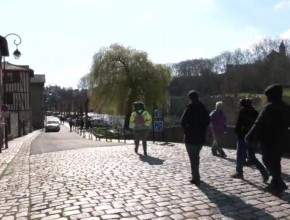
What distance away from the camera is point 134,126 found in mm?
14969

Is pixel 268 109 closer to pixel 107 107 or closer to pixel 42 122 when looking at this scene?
pixel 107 107

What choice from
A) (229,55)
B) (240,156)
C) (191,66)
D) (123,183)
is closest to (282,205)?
(240,156)

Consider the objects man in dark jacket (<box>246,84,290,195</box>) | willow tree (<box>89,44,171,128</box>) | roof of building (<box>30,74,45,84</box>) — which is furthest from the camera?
roof of building (<box>30,74,45,84</box>)

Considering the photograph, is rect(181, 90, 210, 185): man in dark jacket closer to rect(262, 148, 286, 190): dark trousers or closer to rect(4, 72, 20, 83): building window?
rect(262, 148, 286, 190): dark trousers

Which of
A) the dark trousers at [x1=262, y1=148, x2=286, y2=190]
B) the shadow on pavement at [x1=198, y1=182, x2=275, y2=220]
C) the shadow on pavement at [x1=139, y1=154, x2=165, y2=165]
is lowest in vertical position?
the shadow on pavement at [x1=139, y1=154, x2=165, y2=165]

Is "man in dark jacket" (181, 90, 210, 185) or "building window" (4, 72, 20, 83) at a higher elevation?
"building window" (4, 72, 20, 83)

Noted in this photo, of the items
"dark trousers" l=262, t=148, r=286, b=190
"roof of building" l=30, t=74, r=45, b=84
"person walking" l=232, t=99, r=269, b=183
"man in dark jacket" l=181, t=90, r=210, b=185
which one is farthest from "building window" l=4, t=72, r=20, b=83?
"dark trousers" l=262, t=148, r=286, b=190

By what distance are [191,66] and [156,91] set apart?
68.8 metres

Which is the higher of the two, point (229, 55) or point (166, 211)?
point (229, 55)

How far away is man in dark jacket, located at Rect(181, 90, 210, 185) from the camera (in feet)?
27.5

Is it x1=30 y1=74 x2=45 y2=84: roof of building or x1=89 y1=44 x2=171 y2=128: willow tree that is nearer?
x1=89 y1=44 x2=171 y2=128: willow tree

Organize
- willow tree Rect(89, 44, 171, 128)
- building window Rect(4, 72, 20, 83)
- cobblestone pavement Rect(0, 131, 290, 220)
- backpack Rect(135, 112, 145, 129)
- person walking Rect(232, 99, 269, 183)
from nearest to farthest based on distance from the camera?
1. cobblestone pavement Rect(0, 131, 290, 220)
2. person walking Rect(232, 99, 269, 183)
3. backpack Rect(135, 112, 145, 129)
4. willow tree Rect(89, 44, 171, 128)
5. building window Rect(4, 72, 20, 83)

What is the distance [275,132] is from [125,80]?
135 feet

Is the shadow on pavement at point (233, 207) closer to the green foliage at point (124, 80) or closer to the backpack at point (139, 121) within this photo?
the backpack at point (139, 121)
